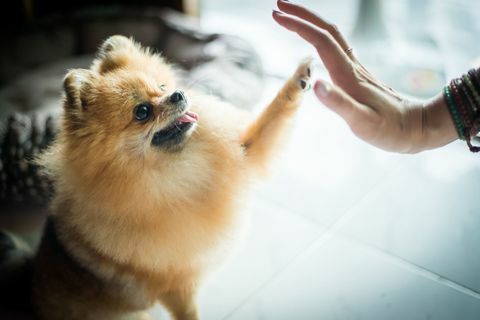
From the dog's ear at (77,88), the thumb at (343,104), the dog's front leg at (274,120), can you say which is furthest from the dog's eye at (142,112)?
the thumb at (343,104)

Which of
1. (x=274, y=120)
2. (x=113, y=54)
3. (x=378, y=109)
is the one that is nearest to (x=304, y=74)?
(x=274, y=120)

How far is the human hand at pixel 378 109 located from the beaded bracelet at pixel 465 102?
0.02 metres

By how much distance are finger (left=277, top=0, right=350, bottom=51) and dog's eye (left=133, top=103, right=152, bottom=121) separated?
46 centimetres

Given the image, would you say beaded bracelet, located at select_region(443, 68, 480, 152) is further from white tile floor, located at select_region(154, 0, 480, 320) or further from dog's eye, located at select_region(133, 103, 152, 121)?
dog's eye, located at select_region(133, 103, 152, 121)

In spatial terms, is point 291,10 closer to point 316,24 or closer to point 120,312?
point 316,24

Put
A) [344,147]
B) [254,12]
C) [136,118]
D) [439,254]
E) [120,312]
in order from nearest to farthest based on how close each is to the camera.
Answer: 1. [136,118]
2. [120,312]
3. [439,254]
4. [344,147]
5. [254,12]

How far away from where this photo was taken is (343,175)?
199cm

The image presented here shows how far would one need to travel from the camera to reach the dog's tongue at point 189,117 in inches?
46.1

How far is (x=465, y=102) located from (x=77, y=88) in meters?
0.97

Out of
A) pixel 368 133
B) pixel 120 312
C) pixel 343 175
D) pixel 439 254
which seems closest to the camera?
pixel 368 133

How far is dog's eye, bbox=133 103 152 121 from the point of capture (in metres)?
1.13

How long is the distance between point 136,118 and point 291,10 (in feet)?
1.70

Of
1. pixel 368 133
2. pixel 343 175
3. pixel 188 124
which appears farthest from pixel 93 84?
pixel 343 175

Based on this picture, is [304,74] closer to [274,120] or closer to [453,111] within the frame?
[274,120]
